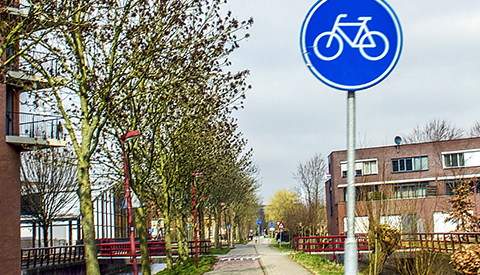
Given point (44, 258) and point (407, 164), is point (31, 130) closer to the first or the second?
point (44, 258)

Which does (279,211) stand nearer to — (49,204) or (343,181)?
(343,181)

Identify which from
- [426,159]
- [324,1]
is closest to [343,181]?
[426,159]

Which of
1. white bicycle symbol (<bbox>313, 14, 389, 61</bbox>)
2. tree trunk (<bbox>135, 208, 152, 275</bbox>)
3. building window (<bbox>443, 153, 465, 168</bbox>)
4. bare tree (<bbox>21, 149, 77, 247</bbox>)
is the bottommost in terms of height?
tree trunk (<bbox>135, 208, 152, 275</bbox>)

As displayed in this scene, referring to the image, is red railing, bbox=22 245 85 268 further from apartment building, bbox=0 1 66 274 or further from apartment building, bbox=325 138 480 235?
apartment building, bbox=325 138 480 235

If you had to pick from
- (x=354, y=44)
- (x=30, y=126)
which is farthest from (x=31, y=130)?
(x=354, y=44)

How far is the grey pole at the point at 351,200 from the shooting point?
368cm

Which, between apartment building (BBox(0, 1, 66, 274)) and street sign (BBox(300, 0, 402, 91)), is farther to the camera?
apartment building (BBox(0, 1, 66, 274))

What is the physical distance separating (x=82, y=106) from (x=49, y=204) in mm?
26568

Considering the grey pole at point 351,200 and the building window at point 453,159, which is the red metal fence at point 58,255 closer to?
the grey pole at point 351,200

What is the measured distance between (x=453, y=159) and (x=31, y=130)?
42.8 meters

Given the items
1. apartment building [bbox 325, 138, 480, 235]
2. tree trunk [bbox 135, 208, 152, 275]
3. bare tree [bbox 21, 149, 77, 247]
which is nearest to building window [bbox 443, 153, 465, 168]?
apartment building [bbox 325, 138, 480, 235]

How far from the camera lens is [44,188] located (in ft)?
→ 130

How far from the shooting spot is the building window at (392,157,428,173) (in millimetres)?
55688

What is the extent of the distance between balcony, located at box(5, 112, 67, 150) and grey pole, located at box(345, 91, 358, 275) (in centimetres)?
2161
